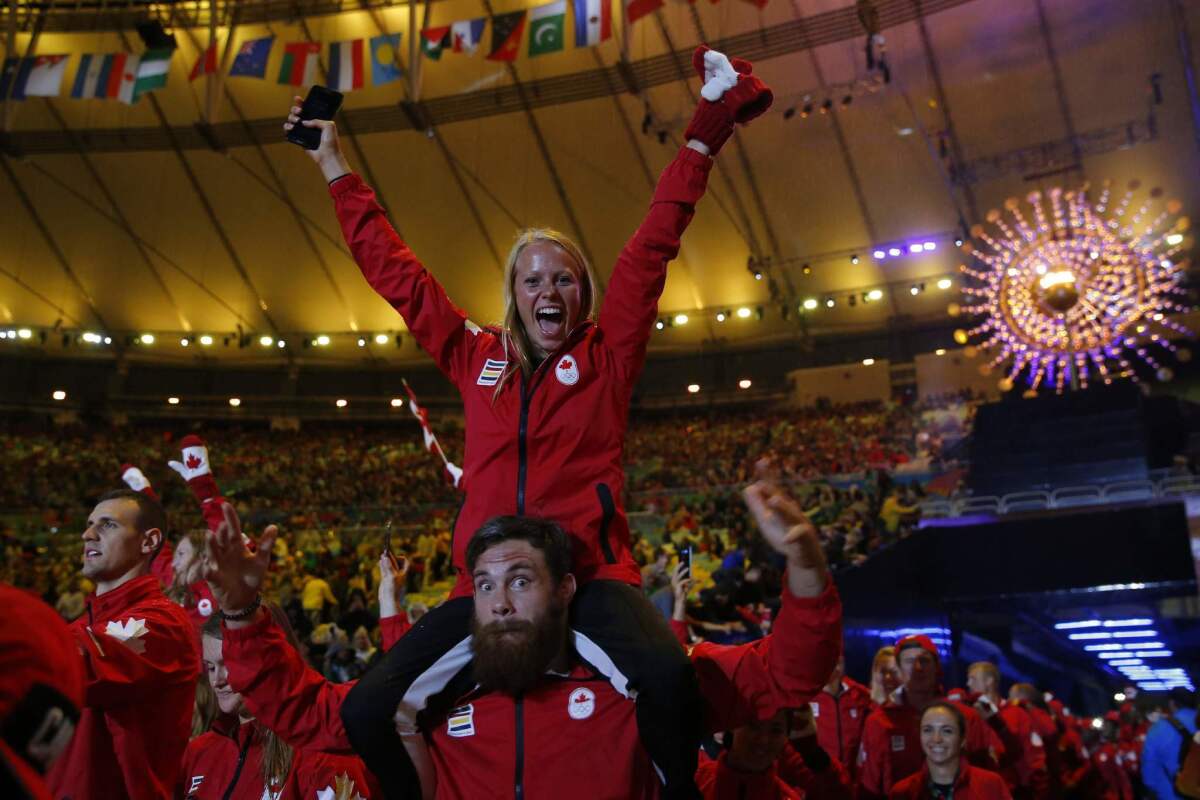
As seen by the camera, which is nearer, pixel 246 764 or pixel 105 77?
pixel 246 764

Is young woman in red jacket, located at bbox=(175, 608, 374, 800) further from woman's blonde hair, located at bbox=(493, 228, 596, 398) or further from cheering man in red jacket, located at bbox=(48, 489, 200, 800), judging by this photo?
woman's blonde hair, located at bbox=(493, 228, 596, 398)

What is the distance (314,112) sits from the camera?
114 inches

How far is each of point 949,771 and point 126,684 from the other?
3.22 meters

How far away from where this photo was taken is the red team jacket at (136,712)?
292cm

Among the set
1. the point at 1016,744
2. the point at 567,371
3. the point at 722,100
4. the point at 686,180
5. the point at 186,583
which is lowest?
the point at 1016,744

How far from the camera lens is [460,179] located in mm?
23828

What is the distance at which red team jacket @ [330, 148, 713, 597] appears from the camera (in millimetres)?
2488

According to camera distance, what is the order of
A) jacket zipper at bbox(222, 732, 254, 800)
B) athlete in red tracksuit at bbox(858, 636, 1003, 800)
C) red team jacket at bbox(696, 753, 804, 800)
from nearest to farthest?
red team jacket at bbox(696, 753, 804, 800) → jacket zipper at bbox(222, 732, 254, 800) → athlete in red tracksuit at bbox(858, 636, 1003, 800)

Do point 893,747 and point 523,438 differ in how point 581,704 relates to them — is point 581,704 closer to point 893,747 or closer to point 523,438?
point 523,438

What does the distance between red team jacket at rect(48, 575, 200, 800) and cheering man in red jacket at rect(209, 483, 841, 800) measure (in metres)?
0.76

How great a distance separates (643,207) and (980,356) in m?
9.03

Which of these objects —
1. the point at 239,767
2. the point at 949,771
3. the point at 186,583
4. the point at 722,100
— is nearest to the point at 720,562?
the point at 949,771

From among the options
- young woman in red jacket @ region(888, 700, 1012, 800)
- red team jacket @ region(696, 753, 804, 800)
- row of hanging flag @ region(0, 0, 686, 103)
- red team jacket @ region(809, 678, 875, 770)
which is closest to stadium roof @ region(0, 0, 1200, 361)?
row of hanging flag @ region(0, 0, 686, 103)

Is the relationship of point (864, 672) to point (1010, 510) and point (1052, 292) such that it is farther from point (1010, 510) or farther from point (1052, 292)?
point (1052, 292)
